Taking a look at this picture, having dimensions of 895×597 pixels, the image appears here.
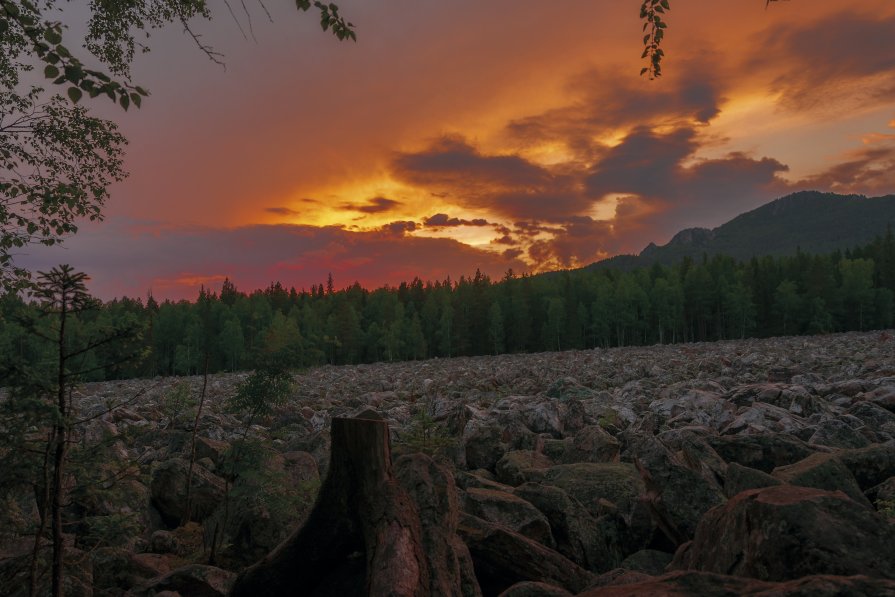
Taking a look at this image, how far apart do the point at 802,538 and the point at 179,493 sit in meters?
7.37

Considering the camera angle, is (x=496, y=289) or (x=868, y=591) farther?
(x=496, y=289)

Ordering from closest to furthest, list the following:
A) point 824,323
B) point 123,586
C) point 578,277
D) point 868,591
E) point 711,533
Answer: point 868,591 < point 711,533 < point 123,586 < point 824,323 < point 578,277

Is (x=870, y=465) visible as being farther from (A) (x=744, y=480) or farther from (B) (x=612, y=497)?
(B) (x=612, y=497)

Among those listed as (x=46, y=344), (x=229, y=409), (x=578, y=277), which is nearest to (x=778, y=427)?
(x=229, y=409)

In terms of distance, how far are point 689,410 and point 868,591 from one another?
10660mm

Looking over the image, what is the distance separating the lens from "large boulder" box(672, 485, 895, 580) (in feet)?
9.80

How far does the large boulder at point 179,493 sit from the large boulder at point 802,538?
6600 mm

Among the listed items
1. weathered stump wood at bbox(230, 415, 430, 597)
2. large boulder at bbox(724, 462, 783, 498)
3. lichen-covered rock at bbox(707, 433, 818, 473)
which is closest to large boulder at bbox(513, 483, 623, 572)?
large boulder at bbox(724, 462, 783, 498)

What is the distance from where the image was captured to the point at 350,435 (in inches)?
183

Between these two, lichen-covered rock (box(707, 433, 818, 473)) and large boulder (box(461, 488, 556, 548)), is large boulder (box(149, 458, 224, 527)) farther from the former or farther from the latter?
lichen-covered rock (box(707, 433, 818, 473))

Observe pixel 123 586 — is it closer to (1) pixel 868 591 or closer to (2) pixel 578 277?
(1) pixel 868 591

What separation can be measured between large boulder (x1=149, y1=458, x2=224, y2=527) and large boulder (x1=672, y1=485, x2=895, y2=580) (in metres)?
6.60

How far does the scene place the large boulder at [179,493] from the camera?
294 inches

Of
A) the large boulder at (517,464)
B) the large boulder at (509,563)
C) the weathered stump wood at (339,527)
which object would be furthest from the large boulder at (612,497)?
the weathered stump wood at (339,527)
